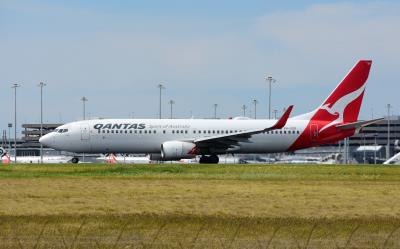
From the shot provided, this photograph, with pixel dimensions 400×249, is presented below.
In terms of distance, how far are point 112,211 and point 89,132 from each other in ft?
126

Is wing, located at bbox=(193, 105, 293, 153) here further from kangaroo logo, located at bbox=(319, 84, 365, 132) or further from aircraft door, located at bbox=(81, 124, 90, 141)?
aircraft door, located at bbox=(81, 124, 90, 141)

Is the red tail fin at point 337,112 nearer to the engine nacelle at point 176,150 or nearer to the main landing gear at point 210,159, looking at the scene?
the main landing gear at point 210,159

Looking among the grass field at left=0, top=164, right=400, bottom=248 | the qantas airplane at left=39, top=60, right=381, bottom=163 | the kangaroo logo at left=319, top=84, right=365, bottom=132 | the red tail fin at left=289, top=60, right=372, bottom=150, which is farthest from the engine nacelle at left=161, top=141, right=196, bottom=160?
the grass field at left=0, top=164, right=400, bottom=248

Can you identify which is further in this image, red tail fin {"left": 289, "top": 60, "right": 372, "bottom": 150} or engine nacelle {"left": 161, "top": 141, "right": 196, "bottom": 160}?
red tail fin {"left": 289, "top": 60, "right": 372, "bottom": 150}

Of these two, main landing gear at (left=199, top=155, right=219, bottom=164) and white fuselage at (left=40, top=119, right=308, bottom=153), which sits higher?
white fuselage at (left=40, top=119, right=308, bottom=153)

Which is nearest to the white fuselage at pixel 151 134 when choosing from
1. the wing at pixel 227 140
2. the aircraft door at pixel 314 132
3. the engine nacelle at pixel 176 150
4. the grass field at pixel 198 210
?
the aircraft door at pixel 314 132

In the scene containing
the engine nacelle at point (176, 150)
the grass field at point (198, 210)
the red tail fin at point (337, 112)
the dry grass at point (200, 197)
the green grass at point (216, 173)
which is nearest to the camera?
the grass field at point (198, 210)

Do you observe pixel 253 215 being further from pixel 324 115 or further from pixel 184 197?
pixel 324 115

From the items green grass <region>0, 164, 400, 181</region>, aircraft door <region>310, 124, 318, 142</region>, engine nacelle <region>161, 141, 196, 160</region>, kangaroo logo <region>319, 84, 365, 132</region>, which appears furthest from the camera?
kangaroo logo <region>319, 84, 365, 132</region>

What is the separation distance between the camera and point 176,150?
2429 inches

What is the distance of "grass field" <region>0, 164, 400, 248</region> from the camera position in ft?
58.8

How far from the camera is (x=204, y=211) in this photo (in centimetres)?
2486

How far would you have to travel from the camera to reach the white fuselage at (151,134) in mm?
62375

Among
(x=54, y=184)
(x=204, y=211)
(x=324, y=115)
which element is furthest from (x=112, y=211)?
(x=324, y=115)
